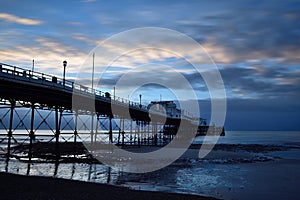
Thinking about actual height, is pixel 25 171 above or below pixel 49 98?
below

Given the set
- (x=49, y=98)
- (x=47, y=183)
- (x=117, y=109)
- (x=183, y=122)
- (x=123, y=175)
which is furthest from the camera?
(x=183, y=122)

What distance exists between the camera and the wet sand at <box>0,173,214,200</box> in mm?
12703

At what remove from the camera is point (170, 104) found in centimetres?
11169

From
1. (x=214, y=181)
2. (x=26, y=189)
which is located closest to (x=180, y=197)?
(x=214, y=181)

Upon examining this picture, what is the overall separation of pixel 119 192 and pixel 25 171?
917 cm

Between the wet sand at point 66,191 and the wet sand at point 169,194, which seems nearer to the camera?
the wet sand at point 66,191

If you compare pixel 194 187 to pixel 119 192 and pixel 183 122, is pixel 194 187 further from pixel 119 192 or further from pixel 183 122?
pixel 183 122

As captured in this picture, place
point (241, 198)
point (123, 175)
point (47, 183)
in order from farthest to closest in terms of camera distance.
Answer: point (123, 175) < point (47, 183) < point (241, 198)

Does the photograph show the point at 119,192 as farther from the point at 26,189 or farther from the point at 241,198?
the point at 241,198

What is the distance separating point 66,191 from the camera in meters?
13.7

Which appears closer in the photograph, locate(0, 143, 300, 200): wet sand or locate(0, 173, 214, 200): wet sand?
locate(0, 173, 214, 200): wet sand

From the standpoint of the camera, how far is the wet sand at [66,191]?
41.7 ft

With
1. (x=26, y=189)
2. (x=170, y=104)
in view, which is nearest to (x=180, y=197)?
(x=26, y=189)

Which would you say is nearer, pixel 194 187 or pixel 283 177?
pixel 194 187
